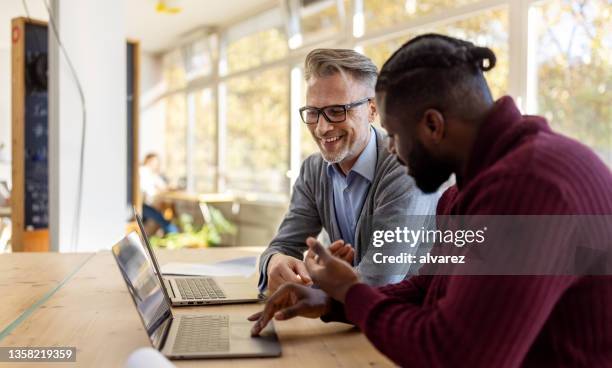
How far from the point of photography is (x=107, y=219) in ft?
10.4

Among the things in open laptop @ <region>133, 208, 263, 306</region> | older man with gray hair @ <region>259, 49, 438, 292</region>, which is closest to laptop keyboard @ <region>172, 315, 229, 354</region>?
open laptop @ <region>133, 208, 263, 306</region>

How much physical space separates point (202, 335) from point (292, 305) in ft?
0.63

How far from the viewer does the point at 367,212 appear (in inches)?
67.2

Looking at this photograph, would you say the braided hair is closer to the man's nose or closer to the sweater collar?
the sweater collar

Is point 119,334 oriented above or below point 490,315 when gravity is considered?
below

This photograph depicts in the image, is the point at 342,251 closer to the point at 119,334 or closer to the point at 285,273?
the point at 285,273

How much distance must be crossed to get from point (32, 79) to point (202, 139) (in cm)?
536

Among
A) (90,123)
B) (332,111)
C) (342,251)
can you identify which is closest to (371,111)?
(332,111)

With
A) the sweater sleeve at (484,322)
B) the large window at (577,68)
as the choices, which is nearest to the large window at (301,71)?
the large window at (577,68)

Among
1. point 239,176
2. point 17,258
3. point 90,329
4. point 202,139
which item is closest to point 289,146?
point 239,176

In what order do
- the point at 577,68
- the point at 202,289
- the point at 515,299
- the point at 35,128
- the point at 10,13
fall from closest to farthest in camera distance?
the point at 515,299 → the point at 202,289 → the point at 10,13 → the point at 577,68 → the point at 35,128

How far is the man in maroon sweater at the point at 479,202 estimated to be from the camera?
76 cm

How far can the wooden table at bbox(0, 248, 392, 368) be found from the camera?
43.6 inches

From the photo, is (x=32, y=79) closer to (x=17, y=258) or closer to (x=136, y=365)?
(x=17, y=258)
